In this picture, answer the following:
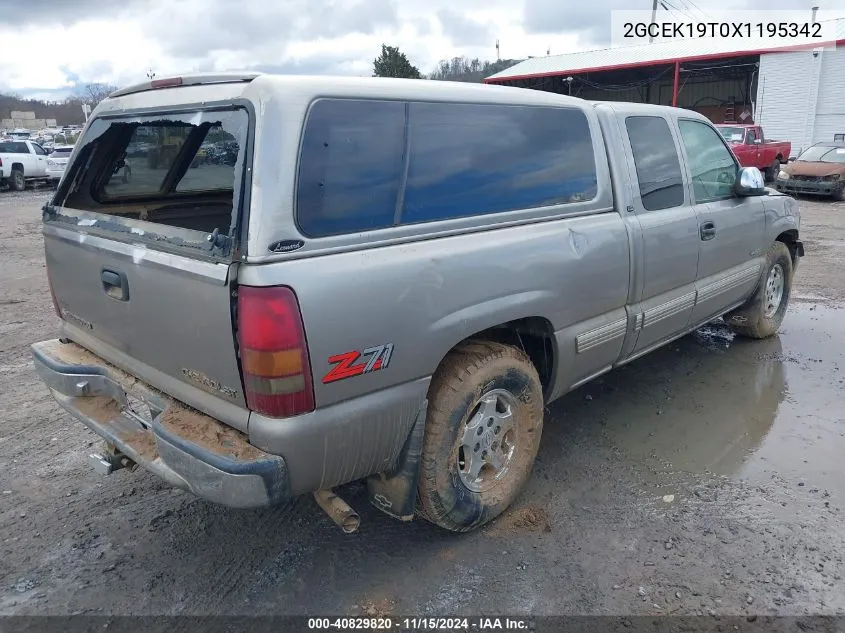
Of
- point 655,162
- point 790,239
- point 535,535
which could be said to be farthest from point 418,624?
point 790,239

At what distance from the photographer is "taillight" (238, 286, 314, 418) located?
83.7 inches

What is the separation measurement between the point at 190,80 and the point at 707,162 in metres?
3.50

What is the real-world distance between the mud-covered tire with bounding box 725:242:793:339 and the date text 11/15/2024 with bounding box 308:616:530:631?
400 cm

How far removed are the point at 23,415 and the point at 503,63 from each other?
50743 millimetres

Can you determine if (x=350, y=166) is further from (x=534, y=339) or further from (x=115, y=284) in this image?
(x=534, y=339)

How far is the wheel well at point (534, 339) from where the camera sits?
3.15 meters

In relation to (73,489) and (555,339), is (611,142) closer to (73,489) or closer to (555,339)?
(555,339)

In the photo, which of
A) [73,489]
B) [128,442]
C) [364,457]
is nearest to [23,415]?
[73,489]

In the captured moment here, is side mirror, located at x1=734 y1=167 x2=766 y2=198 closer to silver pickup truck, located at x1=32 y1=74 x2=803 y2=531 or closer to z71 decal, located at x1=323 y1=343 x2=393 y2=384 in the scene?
silver pickup truck, located at x1=32 y1=74 x2=803 y2=531

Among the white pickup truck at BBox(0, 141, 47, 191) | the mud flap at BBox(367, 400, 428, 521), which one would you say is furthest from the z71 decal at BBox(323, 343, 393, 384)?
the white pickup truck at BBox(0, 141, 47, 191)

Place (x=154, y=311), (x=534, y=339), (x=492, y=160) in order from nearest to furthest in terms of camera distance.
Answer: (x=154, y=311) < (x=492, y=160) < (x=534, y=339)

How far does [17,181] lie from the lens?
22609 millimetres

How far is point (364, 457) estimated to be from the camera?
246cm

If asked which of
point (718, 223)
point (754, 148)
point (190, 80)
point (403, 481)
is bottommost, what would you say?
point (754, 148)
